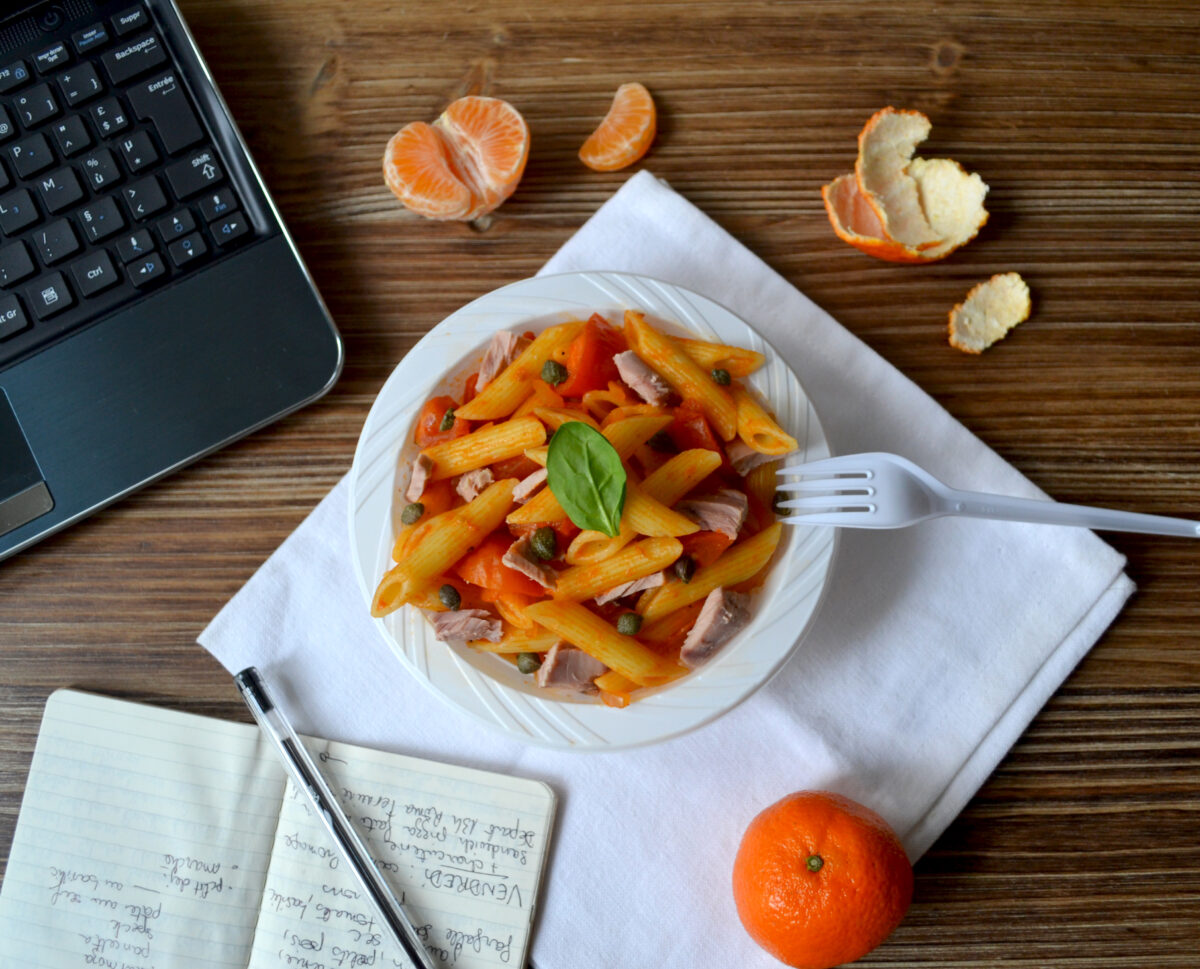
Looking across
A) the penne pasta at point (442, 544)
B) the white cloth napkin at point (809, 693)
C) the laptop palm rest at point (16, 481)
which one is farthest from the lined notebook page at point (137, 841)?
the penne pasta at point (442, 544)

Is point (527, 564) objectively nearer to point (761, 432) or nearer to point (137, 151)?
point (761, 432)

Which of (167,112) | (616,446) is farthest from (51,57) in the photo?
(616,446)

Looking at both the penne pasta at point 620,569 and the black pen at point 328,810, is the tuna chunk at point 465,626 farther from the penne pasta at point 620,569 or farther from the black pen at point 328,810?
the black pen at point 328,810

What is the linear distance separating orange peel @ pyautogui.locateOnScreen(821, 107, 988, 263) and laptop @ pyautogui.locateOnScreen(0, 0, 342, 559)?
0.82m

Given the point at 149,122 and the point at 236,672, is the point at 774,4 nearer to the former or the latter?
the point at 149,122

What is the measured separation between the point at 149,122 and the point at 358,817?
1050 millimetres

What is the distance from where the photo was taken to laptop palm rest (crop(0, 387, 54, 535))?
4.27 ft

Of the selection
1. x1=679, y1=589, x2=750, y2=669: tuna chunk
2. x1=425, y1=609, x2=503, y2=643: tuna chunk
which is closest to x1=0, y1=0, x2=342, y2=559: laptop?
x1=425, y1=609, x2=503, y2=643: tuna chunk

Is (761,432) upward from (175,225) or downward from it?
downward

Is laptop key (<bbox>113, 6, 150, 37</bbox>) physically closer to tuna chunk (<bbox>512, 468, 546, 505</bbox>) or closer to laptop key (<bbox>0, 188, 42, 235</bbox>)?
laptop key (<bbox>0, 188, 42, 235</bbox>)

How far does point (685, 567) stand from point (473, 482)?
299 mm

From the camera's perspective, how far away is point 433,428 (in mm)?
1209

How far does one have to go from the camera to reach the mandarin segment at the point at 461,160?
1.35m

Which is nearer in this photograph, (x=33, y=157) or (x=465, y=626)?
(x=465, y=626)
